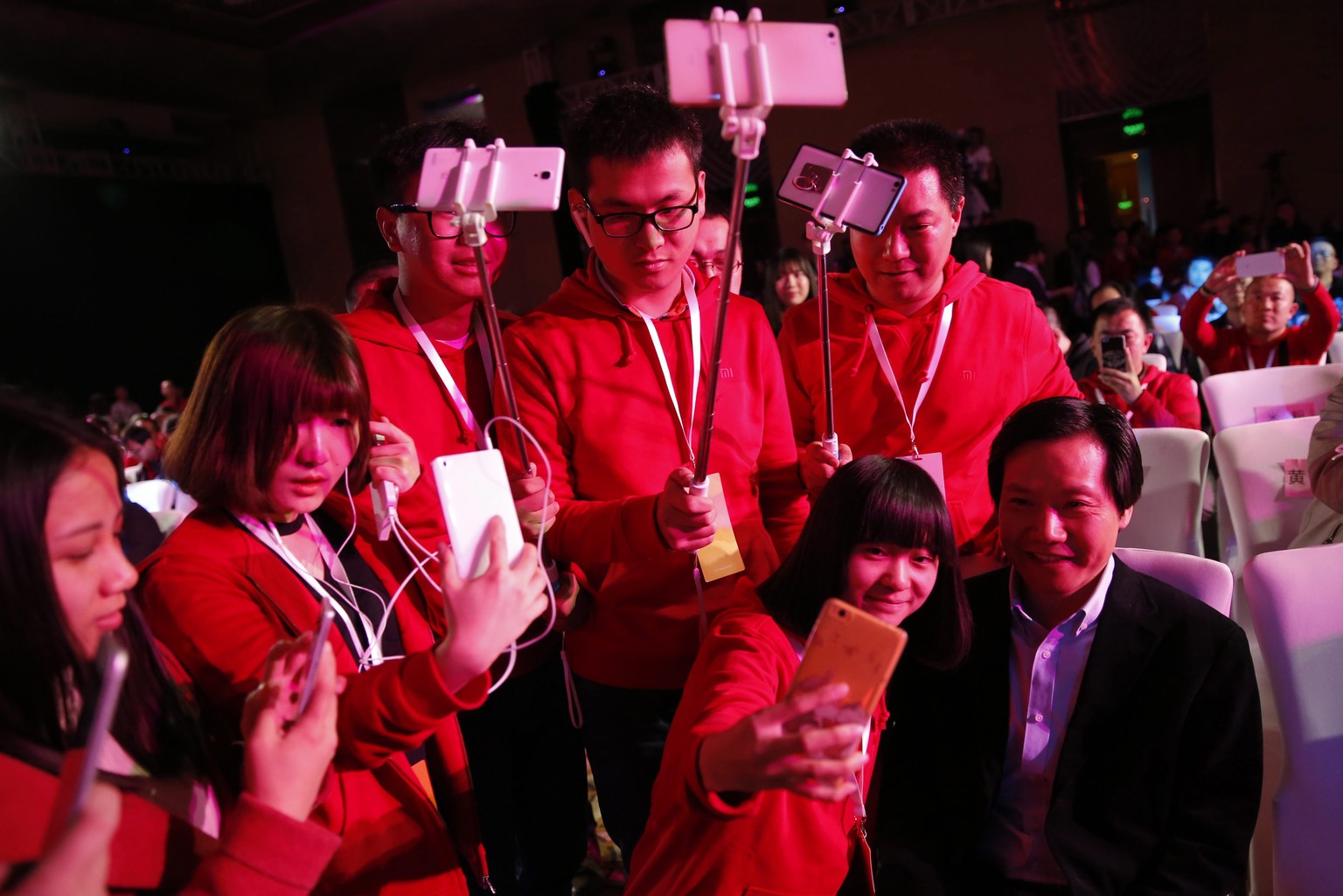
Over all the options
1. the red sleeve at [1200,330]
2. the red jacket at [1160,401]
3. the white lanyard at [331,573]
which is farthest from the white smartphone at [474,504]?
the red sleeve at [1200,330]

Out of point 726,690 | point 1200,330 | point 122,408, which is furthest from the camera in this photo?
point 122,408

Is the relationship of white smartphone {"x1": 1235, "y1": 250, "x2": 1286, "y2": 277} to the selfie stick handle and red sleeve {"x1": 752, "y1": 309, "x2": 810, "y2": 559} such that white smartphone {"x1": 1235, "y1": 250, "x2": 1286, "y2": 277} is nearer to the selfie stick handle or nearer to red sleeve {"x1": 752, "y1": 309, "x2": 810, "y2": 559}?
red sleeve {"x1": 752, "y1": 309, "x2": 810, "y2": 559}

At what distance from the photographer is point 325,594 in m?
1.08

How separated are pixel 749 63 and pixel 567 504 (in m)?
0.76

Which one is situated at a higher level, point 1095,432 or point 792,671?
point 1095,432

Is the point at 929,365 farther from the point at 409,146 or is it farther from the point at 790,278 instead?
the point at 790,278

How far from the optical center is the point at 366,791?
1057 mm

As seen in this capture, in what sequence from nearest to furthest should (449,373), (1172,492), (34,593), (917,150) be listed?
1. (34,593)
2. (449,373)
3. (917,150)
4. (1172,492)

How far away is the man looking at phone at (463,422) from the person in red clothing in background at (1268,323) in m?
3.16

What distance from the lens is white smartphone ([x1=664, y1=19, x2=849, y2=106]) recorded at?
84cm

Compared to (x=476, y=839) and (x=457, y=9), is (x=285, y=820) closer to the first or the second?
(x=476, y=839)

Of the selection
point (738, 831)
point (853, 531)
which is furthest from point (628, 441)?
point (738, 831)

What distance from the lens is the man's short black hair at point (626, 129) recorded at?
1.39 meters

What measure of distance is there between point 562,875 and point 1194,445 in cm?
195
